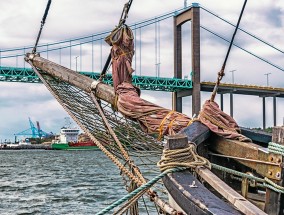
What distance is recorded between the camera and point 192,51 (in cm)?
3784

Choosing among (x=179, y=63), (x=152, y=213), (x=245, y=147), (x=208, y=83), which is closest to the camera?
(x=245, y=147)

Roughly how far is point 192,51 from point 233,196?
121ft

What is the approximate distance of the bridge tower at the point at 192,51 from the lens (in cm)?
3619

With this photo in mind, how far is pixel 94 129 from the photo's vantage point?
12.9 ft

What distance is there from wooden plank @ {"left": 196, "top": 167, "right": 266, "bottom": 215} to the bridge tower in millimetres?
32648

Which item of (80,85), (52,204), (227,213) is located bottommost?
(52,204)

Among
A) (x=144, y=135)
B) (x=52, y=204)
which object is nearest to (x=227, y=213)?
(x=144, y=135)

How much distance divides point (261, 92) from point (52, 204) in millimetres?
28418

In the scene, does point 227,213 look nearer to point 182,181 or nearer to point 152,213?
point 182,181

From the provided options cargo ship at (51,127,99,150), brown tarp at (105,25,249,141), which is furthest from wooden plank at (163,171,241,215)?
cargo ship at (51,127,99,150)

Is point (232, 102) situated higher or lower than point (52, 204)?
higher

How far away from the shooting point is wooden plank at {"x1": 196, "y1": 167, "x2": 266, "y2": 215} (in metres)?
1.36

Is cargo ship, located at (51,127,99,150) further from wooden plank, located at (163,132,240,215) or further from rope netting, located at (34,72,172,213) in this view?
wooden plank, located at (163,132,240,215)

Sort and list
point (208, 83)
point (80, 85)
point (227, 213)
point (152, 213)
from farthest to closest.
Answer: point (208, 83) < point (152, 213) < point (80, 85) < point (227, 213)
